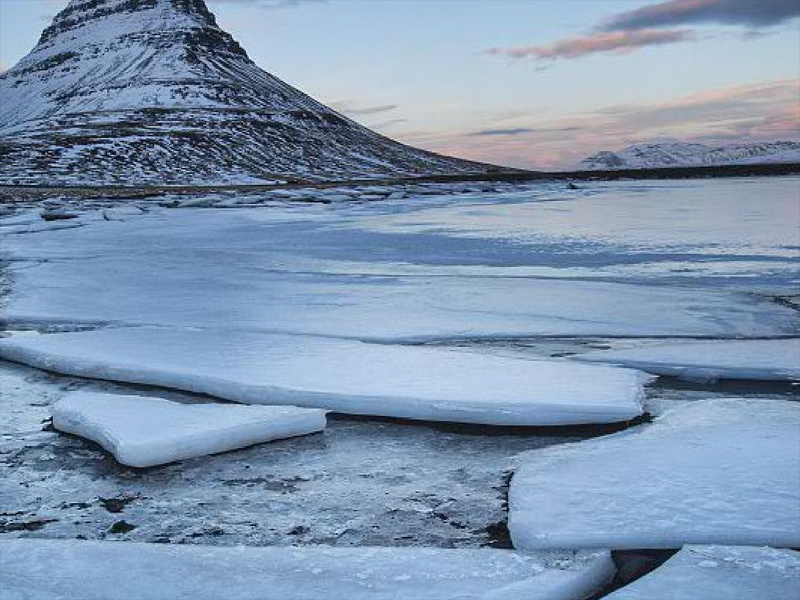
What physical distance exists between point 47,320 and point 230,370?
2.03m

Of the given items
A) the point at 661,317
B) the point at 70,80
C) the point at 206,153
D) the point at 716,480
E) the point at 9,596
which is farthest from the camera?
the point at 70,80

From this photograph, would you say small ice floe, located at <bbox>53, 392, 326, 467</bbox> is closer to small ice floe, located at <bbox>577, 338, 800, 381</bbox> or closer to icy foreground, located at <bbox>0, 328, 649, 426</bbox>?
icy foreground, located at <bbox>0, 328, 649, 426</bbox>

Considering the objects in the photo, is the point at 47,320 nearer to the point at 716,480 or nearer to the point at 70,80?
the point at 716,480

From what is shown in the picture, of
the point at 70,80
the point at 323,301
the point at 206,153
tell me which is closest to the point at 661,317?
the point at 323,301

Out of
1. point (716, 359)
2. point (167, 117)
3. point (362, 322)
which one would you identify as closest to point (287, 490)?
point (716, 359)

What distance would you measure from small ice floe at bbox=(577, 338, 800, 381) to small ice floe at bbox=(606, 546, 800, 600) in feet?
5.62

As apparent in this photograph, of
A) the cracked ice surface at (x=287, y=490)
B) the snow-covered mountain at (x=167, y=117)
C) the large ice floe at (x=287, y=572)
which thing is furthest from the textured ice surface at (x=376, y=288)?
the snow-covered mountain at (x=167, y=117)

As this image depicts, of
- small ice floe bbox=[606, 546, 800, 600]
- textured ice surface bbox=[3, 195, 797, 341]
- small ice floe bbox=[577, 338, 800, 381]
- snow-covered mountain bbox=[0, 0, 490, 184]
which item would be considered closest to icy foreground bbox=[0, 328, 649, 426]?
small ice floe bbox=[577, 338, 800, 381]

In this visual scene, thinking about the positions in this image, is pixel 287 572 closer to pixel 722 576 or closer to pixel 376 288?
pixel 722 576

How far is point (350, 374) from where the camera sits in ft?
10.9

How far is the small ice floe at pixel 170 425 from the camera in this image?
98.4 inches

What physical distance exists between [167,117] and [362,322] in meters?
107

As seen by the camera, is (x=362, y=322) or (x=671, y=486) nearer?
(x=671, y=486)

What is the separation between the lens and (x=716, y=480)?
2203 millimetres
